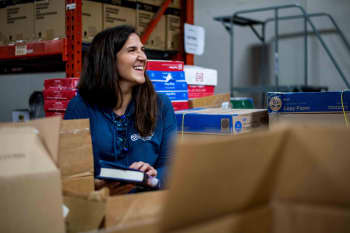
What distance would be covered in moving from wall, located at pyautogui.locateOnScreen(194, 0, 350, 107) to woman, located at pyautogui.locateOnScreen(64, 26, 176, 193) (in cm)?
340

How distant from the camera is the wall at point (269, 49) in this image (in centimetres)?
487

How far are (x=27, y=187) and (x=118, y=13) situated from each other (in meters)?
2.42

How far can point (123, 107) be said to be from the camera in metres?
2.03

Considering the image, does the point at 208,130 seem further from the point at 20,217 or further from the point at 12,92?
the point at 12,92

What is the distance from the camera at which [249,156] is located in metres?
0.68

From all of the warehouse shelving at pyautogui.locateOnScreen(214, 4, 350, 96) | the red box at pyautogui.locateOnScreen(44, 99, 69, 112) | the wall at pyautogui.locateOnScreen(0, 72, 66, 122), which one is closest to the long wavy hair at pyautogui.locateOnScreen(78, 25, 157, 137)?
the red box at pyautogui.locateOnScreen(44, 99, 69, 112)

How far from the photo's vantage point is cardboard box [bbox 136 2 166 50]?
324cm

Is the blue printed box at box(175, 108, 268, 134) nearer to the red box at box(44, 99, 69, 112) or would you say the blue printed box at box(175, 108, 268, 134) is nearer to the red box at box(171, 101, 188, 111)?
the red box at box(171, 101, 188, 111)

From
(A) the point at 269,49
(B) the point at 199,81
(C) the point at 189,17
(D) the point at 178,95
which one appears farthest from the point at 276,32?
(D) the point at 178,95

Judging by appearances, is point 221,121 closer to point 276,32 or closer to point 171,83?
point 171,83

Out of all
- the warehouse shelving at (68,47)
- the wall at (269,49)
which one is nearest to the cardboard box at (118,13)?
the warehouse shelving at (68,47)

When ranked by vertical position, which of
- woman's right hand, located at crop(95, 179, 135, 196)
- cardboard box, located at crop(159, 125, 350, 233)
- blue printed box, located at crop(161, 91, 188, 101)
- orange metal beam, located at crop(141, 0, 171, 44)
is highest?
orange metal beam, located at crop(141, 0, 171, 44)

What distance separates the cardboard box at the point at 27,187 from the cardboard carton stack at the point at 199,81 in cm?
201

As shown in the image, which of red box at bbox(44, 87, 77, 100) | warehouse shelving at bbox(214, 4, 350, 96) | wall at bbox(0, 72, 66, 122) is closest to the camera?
red box at bbox(44, 87, 77, 100)
